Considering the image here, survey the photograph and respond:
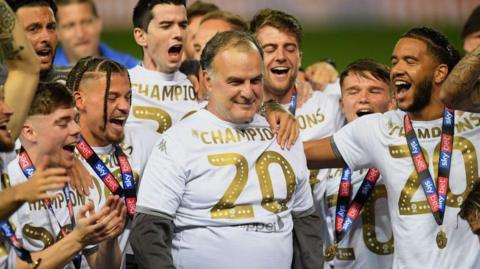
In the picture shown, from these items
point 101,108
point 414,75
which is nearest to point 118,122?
point 101,108

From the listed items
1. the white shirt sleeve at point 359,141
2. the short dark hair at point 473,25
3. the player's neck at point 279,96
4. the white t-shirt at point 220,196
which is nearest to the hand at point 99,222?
the white t-shirt at point 220,196

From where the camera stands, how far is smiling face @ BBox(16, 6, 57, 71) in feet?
25.7

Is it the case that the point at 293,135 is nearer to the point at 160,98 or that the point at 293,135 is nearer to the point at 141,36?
the point at 160,98

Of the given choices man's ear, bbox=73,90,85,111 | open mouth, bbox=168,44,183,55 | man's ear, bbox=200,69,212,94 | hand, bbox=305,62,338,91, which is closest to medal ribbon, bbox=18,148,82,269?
man's ear, bbox=73,90,85,111

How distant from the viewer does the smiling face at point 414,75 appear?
7.18 meters

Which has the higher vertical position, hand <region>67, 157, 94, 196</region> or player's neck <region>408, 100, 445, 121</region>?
player's neck <region>408, 100, 445, 121</region>

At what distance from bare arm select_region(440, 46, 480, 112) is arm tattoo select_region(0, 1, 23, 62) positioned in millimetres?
2216

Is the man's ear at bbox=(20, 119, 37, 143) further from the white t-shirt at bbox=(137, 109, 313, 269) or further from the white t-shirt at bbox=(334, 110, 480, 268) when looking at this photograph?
the white t-shirt at bbox=(334, 110, 480, 268)

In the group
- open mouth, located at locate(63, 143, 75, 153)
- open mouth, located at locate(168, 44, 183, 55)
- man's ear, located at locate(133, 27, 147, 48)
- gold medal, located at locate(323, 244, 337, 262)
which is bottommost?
gold medal, located at locate(323, 244, 337, 262)

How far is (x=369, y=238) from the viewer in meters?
7.78

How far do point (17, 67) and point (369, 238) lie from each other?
2.79 m

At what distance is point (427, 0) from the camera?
16.8 meters

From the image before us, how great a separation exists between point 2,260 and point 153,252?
0.82 metres

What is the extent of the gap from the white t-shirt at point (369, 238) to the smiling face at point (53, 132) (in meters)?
2.14
